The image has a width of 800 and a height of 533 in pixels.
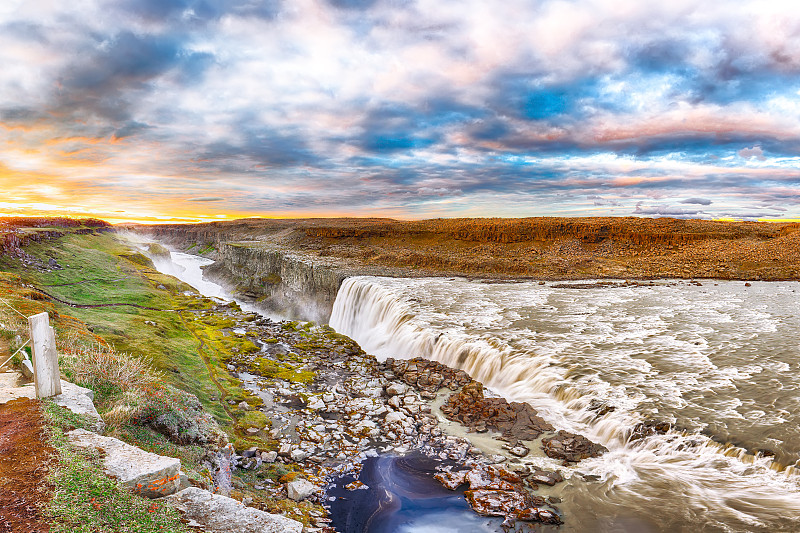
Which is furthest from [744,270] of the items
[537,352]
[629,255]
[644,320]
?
[537,352]

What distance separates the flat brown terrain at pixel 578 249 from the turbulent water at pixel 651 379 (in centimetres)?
1249

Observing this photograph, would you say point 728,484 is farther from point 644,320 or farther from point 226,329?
point 226,329

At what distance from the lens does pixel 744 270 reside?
125ft

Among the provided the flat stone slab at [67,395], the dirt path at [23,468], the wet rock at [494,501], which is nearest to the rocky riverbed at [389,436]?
the wet rock at [494,501]

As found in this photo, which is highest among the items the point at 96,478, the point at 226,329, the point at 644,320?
the point at 96,478

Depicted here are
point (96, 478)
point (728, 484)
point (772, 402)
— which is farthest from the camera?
point (772, 402)

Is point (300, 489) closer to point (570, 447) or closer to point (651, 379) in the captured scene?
point (570, 447)

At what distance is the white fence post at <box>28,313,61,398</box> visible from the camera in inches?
292

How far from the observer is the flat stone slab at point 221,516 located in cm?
561

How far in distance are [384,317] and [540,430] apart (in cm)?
1633

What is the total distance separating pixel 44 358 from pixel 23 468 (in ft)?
8.74

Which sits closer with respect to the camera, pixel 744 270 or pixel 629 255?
pixel 744 270

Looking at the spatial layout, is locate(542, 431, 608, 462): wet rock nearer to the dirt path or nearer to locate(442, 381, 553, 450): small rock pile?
locate(442, 381, 553, 450): small rock pile

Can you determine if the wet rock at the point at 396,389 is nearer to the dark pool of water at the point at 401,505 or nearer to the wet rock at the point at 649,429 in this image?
the dark pool of water at the point at 401,505
